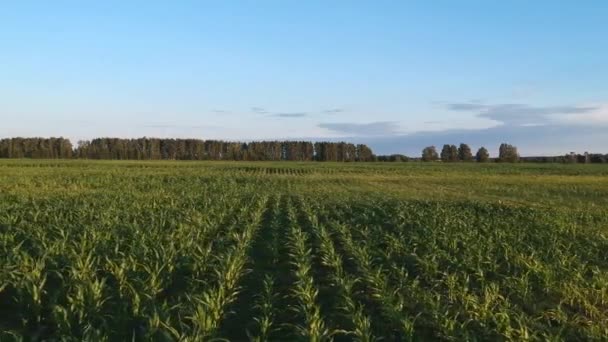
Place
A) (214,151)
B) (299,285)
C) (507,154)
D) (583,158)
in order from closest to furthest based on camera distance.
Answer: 1. (299,285)
2. (583,158)
3. (507,154)
4. (214,151)

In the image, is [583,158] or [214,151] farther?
[214,151]

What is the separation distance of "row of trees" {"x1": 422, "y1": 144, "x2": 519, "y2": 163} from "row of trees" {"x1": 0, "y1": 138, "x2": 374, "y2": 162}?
13.6 m

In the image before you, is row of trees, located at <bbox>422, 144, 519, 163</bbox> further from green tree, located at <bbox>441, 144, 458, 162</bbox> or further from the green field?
the green field

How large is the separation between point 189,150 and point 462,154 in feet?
219

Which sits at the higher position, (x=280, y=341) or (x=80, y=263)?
Answer: (x=80, y=263)

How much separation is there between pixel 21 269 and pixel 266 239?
21.7ft

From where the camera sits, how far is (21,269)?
822cm

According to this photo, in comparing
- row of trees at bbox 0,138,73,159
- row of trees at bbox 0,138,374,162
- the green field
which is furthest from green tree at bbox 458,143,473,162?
the green field

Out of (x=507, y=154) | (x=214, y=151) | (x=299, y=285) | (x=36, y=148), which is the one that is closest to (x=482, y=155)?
(x=507, y=154)

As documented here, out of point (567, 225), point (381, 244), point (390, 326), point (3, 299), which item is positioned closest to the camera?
point (390, 326)

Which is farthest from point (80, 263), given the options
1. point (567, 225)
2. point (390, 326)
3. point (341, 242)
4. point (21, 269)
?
point (567, 225)

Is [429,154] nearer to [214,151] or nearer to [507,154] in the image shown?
[507,154]

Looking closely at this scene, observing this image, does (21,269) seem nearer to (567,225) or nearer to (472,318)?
(472,318)

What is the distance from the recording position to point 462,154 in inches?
5103
